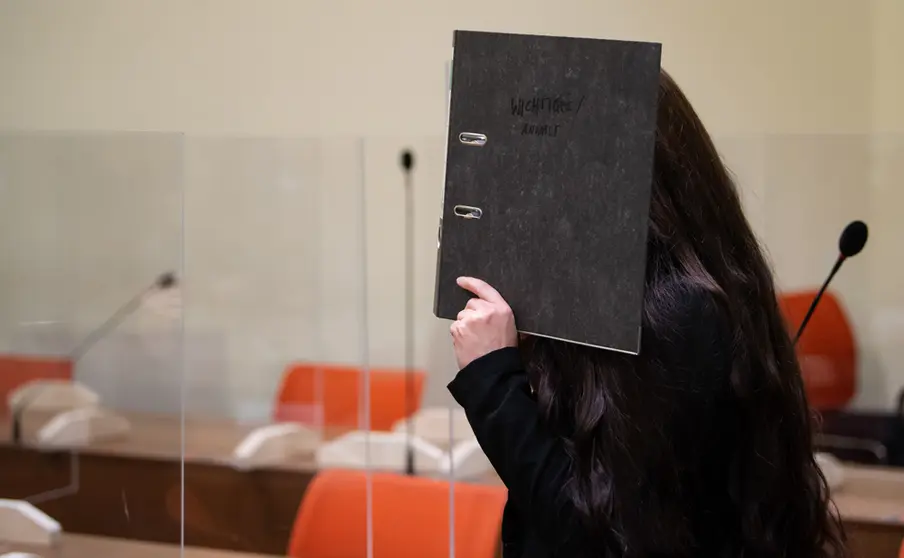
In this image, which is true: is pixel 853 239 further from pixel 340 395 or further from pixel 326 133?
pixel 326 133

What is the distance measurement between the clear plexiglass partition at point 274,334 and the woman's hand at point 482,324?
31.0 inches

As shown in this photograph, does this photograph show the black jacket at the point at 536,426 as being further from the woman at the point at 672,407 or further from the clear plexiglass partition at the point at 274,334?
the clear plexiglass partition at the point at 274,334

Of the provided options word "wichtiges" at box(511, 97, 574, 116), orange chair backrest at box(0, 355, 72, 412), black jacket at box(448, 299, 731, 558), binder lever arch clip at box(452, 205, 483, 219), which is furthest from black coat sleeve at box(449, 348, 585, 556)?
orange chair backrest at box(0, 355, 72, 412)

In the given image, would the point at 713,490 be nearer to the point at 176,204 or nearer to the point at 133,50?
the point at 176,204

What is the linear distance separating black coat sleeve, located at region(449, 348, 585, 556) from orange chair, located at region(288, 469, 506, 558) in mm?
737

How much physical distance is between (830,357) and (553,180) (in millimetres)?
2261

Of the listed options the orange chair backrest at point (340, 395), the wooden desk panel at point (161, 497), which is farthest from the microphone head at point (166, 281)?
the wooden desk panel at point (161, 497)

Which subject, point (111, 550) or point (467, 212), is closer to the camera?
point (467, 212)

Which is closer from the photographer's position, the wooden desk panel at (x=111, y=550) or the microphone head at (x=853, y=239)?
the microphone head at (x=853, y=239)

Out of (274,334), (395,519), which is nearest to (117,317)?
(274,334)

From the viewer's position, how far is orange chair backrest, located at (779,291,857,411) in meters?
2.83

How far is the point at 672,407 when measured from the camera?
0.88 metres

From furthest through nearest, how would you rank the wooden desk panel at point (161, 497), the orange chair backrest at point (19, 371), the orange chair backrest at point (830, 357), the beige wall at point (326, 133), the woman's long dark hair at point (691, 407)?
the orange chair backrest at point (830, 357)
the beige wall at point (326, 133)
the orange chair backrest at point (19, 371)
the wooden desk panel at point (161, 497)
the woman's long dark hair at point (691, 407)

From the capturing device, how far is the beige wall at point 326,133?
2.63 m
